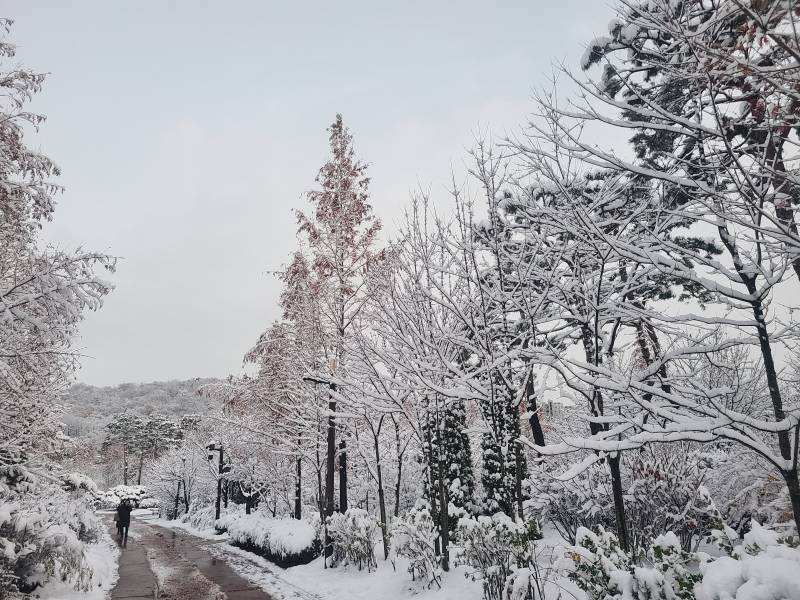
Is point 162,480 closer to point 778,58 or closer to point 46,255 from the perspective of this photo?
point 46,255

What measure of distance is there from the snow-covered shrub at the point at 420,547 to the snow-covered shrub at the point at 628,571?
4277 millimetres

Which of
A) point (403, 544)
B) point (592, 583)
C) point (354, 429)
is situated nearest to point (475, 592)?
point (403, 544)

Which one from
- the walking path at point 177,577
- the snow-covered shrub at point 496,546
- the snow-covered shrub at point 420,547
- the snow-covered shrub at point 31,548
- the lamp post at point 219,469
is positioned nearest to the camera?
the snow-covered shrub at point 496,546

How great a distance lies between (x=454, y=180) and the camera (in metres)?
8.04

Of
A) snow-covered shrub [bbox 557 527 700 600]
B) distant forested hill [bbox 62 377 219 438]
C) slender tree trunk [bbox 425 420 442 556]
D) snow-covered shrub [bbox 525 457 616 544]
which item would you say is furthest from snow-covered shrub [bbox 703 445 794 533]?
distant forested hill [bbox 62 377 219 438]

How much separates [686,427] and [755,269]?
142 centimetres

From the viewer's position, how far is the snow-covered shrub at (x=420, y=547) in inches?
334

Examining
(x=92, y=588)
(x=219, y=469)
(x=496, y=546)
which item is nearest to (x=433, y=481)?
(x=496, y=546)

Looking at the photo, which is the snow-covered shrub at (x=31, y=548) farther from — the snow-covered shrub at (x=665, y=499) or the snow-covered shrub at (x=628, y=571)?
the snow-covered shrub at (x=665, y=499)

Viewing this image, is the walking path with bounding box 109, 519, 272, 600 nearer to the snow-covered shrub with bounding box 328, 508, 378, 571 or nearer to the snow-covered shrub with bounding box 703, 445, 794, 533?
the snow-covered shrub with bounding box 328, 508, 378, 571

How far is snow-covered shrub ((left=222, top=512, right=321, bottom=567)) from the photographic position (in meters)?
12.9

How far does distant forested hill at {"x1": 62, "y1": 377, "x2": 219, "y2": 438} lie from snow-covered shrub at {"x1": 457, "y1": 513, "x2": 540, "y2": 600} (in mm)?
104945

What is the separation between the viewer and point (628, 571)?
161 inches

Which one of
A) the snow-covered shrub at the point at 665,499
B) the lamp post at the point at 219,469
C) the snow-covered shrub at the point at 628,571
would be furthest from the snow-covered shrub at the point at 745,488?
the lamp post at the point at 219,469
